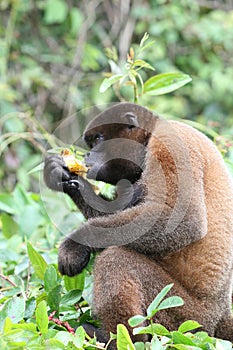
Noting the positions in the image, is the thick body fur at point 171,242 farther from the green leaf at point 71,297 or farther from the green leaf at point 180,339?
the green leaf at point 180,339

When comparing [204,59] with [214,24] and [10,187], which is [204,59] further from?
[10,187]

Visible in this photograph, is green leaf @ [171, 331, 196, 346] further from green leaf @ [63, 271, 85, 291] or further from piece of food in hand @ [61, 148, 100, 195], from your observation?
piece of food in hand @ [61, 148, 100, 195]

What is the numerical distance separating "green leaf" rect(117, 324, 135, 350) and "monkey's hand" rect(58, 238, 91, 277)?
38.0 inches

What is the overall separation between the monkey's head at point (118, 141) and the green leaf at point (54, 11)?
6236 millimetres

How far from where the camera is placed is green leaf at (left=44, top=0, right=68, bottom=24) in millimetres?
9961

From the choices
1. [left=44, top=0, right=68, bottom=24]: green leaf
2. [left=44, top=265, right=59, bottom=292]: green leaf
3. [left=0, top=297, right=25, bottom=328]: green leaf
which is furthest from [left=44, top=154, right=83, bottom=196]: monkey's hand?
[left=44, top=0, right=68, bottom=24]: green leaf

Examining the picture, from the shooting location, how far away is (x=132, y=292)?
130 inches

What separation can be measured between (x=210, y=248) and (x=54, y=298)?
902mm

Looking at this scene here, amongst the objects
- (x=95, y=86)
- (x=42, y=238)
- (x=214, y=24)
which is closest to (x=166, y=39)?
(x=214, y=24)

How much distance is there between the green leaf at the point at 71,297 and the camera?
355 centimetres

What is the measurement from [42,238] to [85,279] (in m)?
1.15

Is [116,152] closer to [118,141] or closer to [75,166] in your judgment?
[118,141]

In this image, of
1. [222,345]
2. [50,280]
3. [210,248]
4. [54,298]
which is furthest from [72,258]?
[222,345]

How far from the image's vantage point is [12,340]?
2.59 m
